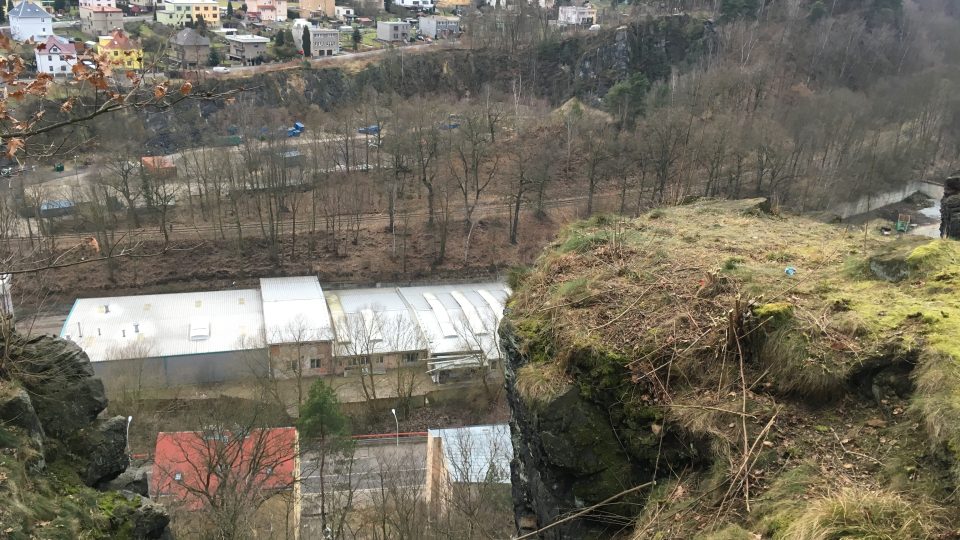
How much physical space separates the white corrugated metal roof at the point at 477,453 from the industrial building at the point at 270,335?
4.61 m

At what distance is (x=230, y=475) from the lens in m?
15.4

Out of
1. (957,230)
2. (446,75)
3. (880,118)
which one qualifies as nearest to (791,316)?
(957,230)

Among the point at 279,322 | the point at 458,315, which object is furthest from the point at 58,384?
the point at 458,315

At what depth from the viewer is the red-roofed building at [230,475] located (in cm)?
1370

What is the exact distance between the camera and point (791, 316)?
21.3ft

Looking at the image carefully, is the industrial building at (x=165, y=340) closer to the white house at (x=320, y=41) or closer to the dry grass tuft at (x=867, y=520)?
the dry grass tuft at (x=867, y=520)

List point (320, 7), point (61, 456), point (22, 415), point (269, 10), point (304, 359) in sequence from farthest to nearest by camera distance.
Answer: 1. point (320, 7)
2. point (269, 10)
3. point (304, 359)
4. point (61, 456)
5. point (22, 415)

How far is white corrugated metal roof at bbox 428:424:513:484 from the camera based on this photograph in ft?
52.6

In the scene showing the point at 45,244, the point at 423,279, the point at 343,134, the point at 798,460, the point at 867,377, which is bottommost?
the point at 423,279

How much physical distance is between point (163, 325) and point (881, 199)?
34090 millimetres

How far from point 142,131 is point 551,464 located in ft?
119

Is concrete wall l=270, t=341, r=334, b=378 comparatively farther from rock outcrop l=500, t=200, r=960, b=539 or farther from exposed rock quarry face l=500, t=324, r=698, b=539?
exposed rock quarry face l=500, t=324, r=698, b=539

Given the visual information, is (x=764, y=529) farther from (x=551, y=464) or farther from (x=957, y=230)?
(x=957, y=230)

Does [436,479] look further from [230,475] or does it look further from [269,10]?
[269,10]
